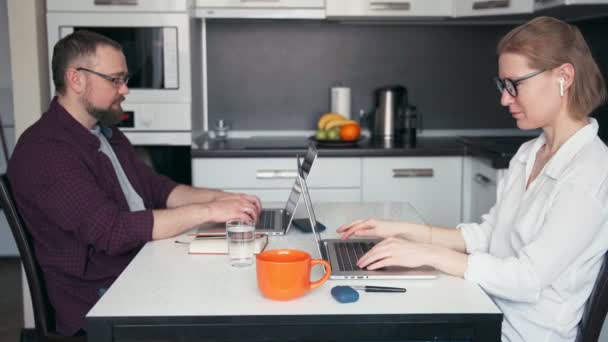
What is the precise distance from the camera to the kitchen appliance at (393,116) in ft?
12.1

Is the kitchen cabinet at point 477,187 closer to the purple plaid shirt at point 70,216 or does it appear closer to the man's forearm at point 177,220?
the man's forearm at point 177,220

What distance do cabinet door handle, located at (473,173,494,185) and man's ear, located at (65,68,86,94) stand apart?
1861mm

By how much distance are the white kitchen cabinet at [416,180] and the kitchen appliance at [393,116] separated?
1.09 feet

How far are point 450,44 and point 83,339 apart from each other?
9.17 feet

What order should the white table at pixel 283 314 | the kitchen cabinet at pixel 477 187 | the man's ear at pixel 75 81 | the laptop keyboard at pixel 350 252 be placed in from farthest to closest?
1. the kitchen cabinet at pixel 477 187
2. the man's ear at pixel 75 81
3. the laptop keyboard at pixel 350 252
4. the white table at pixel 283 314

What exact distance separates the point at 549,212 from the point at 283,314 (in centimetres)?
65

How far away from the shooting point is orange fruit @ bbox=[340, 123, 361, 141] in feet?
11.3

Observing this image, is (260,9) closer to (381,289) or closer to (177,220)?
(177,220)

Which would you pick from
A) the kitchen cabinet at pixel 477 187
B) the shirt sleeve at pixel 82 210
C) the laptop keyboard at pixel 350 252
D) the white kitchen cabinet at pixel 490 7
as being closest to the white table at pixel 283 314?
the laptop keyboard at pixel 350 252

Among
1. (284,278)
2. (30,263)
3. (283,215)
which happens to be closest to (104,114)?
(30,263)

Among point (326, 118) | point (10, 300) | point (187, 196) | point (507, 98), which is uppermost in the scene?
point (507, 98)

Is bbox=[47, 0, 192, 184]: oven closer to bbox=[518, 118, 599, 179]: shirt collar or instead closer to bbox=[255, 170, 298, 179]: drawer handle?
bbox=[255, 170, 298, 179]: drawer handle

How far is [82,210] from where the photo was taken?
5.82 feet

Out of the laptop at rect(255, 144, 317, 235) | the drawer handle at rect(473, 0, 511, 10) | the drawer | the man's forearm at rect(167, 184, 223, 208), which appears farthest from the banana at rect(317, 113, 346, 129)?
the laptop at rect(255, 144, 317, 235)
